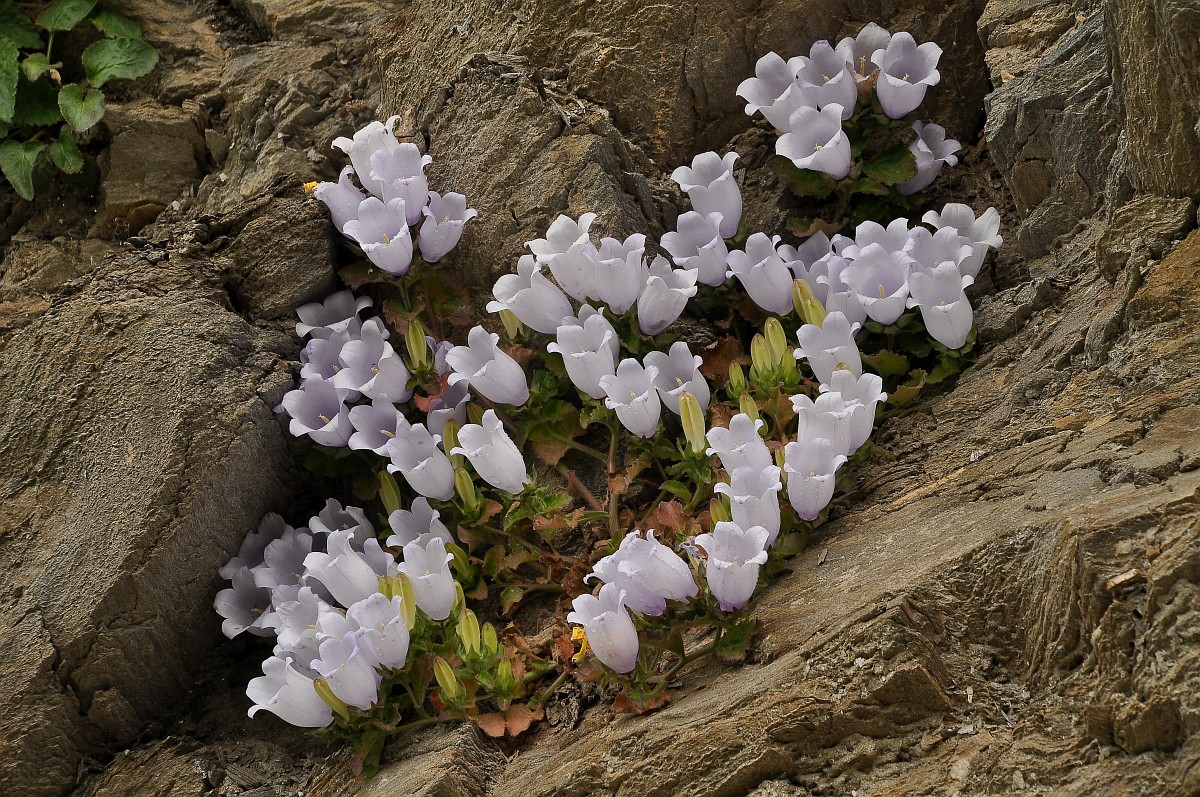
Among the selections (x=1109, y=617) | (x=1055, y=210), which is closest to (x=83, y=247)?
(x=1055, y=210)

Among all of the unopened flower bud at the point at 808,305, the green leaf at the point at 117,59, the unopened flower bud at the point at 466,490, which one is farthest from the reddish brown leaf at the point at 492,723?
the green leaf at the point at 117,59

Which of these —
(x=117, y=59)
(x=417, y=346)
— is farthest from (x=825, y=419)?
(x=117, y=59)

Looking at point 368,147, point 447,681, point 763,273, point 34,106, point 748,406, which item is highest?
point 34,106

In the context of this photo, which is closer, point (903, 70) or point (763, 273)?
point (763, 273)

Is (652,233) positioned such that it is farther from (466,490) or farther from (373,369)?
(466,490)

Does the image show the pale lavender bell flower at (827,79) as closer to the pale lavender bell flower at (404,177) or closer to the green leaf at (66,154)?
the pale lavender bell flower at (404,177)

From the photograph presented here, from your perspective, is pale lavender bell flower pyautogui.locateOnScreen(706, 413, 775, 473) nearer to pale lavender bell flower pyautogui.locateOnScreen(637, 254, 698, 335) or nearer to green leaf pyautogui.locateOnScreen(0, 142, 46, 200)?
pale lavender bell flower pyautogui.locateOnScreen(637, 254, 698, 335)
